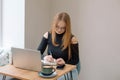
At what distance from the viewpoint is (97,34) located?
3.13 metres

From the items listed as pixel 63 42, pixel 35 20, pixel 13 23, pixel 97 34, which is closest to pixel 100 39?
pixel 97 34

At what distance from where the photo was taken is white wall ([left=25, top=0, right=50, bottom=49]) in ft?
9.83

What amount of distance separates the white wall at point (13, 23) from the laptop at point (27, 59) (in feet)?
2.98

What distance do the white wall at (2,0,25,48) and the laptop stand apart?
91 cm

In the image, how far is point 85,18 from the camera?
10.4 ft

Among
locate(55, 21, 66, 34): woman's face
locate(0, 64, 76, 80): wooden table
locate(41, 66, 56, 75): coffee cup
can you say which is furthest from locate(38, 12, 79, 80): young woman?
locate(41, 66, 56, 75): coffee cup

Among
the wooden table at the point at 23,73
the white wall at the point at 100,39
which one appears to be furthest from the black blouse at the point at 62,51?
the white wall at the point at 100,39

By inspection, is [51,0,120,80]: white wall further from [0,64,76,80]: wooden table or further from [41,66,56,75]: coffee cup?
[41,66,56,75]: coffee cup

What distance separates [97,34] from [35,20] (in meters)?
0.92

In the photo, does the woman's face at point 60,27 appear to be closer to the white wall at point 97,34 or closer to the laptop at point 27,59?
the laptop at point 27,59

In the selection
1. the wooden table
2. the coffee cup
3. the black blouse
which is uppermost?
the black blouse

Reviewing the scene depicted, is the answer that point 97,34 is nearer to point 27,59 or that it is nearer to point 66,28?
point 66,28

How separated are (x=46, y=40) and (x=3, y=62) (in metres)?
0.64

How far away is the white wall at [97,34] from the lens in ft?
9.89
